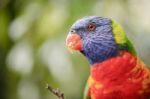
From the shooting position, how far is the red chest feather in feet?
9.20

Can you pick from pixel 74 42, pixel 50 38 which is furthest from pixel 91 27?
pixel 50 38

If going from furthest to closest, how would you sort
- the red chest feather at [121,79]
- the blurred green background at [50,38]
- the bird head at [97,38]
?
the blurred green background at [50,38], the bird head at [97,38], the red chest feather at [121,79]

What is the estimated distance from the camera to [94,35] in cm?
300

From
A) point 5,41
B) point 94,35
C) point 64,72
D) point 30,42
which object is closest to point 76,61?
point 64,72

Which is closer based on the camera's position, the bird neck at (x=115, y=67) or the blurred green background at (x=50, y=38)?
the bird neck at (x=115, y=67)

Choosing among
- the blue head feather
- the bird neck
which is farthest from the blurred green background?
the bird neck

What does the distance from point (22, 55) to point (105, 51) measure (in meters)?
1.77

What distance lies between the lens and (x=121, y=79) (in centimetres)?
283

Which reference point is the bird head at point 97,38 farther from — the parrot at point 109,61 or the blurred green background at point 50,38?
the blurred green background at point 50,38

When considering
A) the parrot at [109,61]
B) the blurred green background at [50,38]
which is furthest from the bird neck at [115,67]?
the blurred green background at [50,38]

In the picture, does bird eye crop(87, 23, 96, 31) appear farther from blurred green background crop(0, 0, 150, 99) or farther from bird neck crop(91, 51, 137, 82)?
blurred green background crop(0, 0, 150, 99)

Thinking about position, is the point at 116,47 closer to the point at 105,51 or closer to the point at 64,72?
the point at 105,51

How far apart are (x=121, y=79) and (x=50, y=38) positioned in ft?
5.51

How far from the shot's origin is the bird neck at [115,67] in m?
2.85
